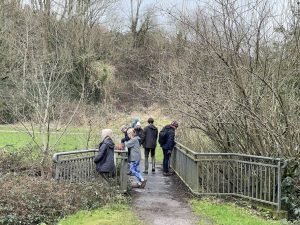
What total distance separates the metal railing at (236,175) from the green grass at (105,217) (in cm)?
259

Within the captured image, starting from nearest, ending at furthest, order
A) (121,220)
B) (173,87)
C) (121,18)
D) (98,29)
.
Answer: (121,220), (173,87), (98,29), (121,18)

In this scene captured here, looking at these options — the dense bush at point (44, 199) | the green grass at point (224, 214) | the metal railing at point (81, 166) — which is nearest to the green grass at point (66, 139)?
the metal railing at point (81, 166)

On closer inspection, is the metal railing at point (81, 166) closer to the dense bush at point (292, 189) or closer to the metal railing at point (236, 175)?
the metal railing at point (236, 175)

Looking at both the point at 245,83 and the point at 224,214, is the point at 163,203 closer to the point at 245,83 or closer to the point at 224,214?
the point at 224,214

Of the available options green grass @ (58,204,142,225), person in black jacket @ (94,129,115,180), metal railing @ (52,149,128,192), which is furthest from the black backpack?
green grass @ (58,204,142,225)

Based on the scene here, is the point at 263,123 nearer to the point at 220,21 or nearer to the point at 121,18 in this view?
the point at 220,21

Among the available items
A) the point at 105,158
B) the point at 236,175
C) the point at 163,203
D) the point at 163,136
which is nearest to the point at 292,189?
the point at 236,175

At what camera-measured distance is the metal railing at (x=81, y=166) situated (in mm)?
9977

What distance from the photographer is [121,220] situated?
848cm

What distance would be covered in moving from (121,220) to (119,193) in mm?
1860

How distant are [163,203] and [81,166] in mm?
2120

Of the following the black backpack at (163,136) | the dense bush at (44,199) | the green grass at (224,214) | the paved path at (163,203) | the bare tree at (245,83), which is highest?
the bare tree at (245,83)

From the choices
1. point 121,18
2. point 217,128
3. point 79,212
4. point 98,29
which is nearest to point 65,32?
point 98,29

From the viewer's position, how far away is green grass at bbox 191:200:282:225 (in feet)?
28.5
